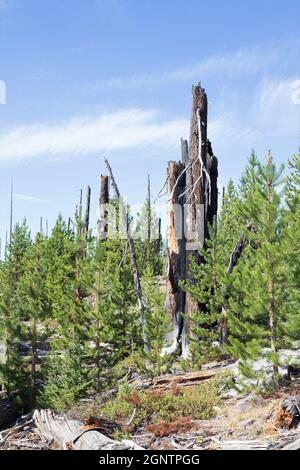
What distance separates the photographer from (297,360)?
12234 millimetres

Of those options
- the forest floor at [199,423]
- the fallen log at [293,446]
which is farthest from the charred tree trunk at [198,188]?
the fallen log at [293,446]

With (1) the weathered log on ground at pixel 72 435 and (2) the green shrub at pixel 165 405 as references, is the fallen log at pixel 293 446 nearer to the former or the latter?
(1) the weathered log on ground at pixel 72 435

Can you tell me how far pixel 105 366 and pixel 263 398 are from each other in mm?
7452

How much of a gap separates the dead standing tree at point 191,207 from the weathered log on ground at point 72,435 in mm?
5741

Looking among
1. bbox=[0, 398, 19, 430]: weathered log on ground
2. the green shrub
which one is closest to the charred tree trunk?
the green shrub

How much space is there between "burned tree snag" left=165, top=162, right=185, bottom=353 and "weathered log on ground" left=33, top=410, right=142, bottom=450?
5.66 meters

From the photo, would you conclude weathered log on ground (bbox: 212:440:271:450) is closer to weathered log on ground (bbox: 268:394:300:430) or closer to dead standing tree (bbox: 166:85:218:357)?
weathered log on ground (bbox: 268:394:300:430)

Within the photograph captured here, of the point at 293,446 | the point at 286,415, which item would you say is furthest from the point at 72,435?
the point at 293,446

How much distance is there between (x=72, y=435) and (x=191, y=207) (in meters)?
9.09

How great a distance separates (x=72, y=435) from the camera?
440 inches

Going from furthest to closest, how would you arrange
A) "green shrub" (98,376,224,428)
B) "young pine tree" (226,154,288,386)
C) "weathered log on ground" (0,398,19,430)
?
1. "weathered log on ground" (0,398,19,430)
2. "green shrub" (98,376,224,428)
3. "young pine tree" (226,154,288,386)

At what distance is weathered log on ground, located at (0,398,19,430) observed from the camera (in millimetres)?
16875

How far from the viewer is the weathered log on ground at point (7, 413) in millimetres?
16875
